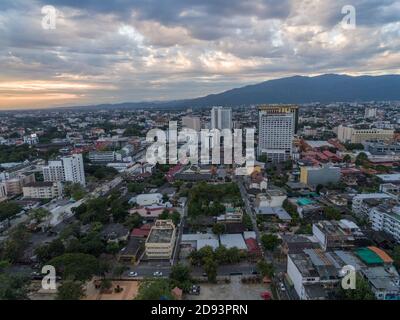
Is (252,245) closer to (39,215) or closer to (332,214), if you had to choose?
(332,214)

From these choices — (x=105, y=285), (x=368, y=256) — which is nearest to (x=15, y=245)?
(x=105, y=285)

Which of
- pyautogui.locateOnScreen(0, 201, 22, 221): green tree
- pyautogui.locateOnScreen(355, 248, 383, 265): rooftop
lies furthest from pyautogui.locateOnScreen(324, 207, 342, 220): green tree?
pyautogui.locateOnScreen(0, 201, 22, 221): green tree

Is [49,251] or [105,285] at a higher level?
[49,251]

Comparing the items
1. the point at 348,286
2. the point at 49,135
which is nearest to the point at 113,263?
the point at 348,286

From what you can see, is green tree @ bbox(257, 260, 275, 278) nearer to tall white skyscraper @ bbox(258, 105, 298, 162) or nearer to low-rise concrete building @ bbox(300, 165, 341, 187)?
low-rise concrete building @ bbox(300, 165, 341, 187)

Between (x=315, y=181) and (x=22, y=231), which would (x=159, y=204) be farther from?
(x=315, y=181)

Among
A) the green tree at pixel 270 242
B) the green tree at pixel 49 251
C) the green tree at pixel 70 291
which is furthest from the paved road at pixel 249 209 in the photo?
the green tree at pixel 49 251
